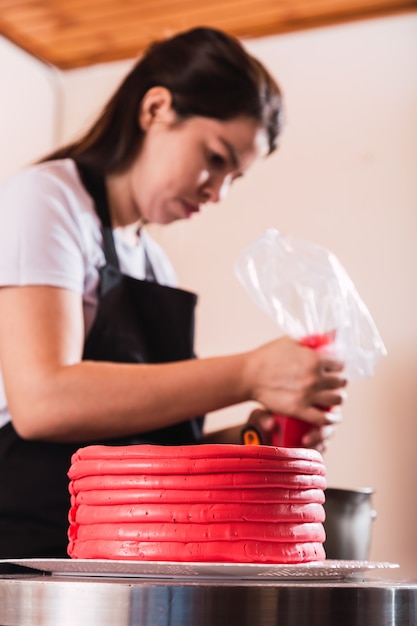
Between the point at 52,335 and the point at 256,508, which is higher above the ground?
the point at 52,335

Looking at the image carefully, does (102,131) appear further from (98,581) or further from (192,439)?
(98,581)

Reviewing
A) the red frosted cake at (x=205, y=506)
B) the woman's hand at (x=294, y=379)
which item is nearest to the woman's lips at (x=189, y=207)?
the woman's hand at (x=294, y=379)

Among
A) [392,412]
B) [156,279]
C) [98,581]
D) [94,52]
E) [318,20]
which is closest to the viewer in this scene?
[98,581]

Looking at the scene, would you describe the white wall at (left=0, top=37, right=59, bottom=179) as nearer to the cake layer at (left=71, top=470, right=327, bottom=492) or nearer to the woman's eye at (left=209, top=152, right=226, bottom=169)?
the woman's eye at (left=209, top=152, right=226, bottom=169)

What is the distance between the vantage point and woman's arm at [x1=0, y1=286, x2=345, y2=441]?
45.9 inches

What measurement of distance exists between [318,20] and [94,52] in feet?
2.33

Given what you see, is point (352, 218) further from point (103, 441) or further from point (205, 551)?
point (205, 551)

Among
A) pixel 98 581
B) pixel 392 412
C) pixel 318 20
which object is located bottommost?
pixel 98 581

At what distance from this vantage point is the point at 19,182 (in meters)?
1.34

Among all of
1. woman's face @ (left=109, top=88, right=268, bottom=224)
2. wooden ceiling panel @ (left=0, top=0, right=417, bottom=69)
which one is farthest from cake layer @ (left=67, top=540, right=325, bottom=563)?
wooden ceiling panel @ (left=0, top=0, right=417, bottom=69)

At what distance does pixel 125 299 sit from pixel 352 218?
1.10 meters

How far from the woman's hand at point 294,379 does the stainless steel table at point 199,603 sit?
617 mm

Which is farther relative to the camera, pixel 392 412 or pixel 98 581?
pixel 392 412

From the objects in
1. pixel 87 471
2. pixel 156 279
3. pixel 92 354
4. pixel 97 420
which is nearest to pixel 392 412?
pixel 156 279
